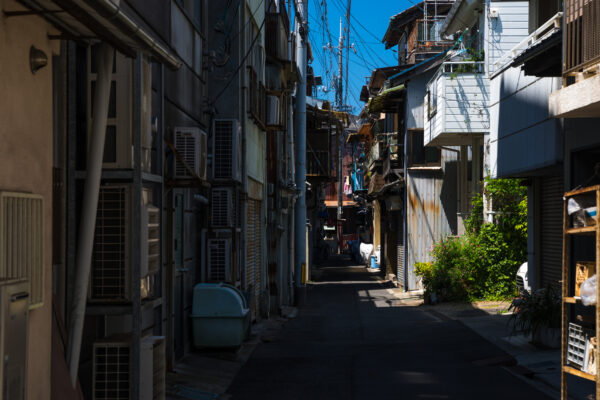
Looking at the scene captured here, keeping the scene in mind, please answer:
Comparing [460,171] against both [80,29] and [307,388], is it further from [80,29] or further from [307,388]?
[80,29]

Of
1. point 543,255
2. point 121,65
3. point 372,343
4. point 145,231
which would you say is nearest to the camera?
point 145,231

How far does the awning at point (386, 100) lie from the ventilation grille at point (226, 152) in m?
17.8

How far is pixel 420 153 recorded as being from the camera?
29.6m

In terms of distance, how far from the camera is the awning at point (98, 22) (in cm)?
499

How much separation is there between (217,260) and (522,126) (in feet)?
22.1

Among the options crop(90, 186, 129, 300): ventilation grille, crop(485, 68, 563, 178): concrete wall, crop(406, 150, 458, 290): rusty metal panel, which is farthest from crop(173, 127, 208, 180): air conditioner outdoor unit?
crop(406, 150, 458, 290): rusty metal panel

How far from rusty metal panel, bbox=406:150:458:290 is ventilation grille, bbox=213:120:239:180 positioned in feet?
51.7

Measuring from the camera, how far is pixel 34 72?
18.2 ft

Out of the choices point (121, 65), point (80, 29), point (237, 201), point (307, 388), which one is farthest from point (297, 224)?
point (80, 29)

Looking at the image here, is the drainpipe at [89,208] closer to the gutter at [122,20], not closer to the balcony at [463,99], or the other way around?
the gutter at [122,20]

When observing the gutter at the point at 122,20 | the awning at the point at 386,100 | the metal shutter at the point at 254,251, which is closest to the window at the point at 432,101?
the awning at the point at 386,100

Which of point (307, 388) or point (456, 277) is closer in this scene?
point (307, 388)

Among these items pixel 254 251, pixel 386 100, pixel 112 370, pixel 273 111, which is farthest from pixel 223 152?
pixel 386 100

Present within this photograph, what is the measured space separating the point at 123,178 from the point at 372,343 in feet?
28.4
